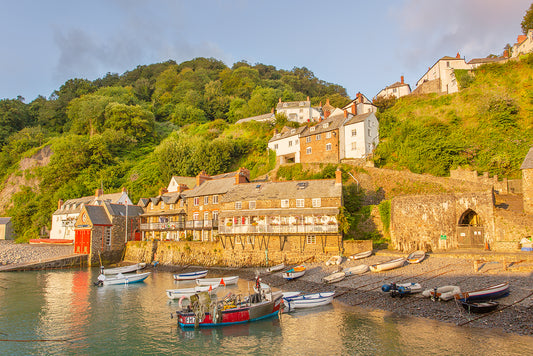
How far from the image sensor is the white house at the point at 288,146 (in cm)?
5162

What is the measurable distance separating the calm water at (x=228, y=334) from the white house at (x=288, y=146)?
31650 millimetres

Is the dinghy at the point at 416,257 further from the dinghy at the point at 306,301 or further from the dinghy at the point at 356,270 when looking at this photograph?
the dinghy at the point at 306,301

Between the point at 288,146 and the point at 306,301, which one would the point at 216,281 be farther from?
the point at 288,146

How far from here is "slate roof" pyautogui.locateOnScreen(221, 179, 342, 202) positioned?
3312 centimetres

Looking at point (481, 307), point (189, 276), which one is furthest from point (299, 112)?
point (481, 307)

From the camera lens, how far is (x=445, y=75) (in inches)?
2280

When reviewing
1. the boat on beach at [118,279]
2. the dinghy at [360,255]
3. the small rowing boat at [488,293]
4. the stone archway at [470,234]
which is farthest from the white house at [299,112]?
the small rowing boat at [488,293]

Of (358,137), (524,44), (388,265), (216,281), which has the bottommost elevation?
(216,281)

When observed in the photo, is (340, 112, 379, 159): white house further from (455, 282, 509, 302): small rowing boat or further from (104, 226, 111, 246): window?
(104, 226, 111, 246): window

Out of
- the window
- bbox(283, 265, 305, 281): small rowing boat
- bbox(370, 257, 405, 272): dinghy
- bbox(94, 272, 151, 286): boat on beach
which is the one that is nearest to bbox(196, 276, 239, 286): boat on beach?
bbox(283, 265, 305, 281): small rowing boat

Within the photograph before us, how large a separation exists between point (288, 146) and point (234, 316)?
36.0m

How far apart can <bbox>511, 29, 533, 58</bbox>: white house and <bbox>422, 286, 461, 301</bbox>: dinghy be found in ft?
168

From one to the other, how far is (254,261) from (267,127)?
113 feet

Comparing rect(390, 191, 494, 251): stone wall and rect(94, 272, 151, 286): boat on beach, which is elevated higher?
rect(390, 191, 494, 251): stone wall
